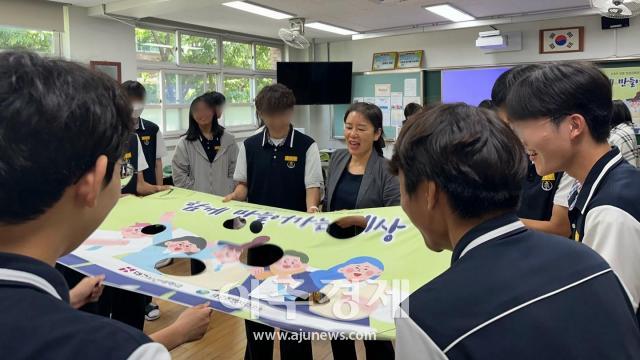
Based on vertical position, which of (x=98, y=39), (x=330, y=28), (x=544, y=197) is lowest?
(x=544, y=197)

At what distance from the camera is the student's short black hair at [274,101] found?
2.65 m

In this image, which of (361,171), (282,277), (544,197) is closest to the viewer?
(282,277)

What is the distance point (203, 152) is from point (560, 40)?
5.47m

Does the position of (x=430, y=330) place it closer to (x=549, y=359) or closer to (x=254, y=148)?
(x=549, y=359)

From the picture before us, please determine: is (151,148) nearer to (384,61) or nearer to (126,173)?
(126,173)

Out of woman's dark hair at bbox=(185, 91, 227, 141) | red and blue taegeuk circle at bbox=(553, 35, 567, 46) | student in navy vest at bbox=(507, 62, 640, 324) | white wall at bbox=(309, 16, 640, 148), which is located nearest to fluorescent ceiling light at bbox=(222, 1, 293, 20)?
woman's dark hair at bbox=(185, 91, 227, 141)

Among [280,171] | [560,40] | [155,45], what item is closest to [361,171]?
[280,171]

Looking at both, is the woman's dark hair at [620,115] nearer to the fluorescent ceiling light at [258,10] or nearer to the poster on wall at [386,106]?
the fluorescent ceiling light at [258,10]

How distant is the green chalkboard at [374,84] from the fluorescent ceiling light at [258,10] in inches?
90.2

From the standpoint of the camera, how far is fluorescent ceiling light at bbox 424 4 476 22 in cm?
598

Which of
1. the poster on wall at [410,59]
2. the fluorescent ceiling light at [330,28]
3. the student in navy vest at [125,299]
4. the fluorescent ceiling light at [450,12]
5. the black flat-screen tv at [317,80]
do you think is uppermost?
the fluorescent ceiling light at [330,28]

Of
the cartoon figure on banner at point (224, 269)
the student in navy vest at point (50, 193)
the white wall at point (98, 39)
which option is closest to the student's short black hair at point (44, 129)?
the student in navy vest at point (50, 193)

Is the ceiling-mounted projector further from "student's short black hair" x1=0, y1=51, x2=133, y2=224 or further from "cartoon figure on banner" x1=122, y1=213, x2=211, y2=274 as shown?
"student's short black hair" x1=0, y1=51, x2=133, y2=224

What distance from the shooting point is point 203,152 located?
11.8 feet
